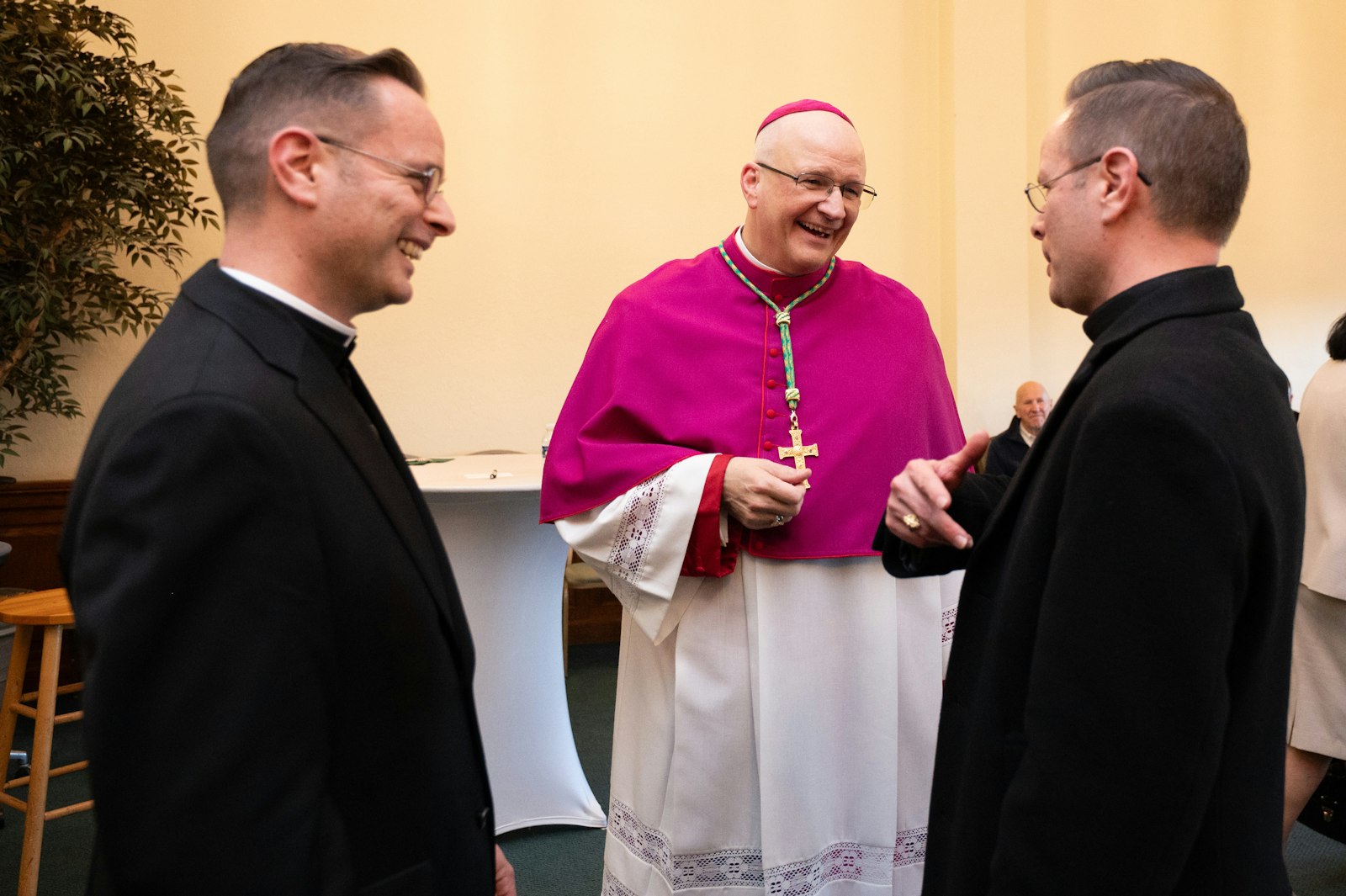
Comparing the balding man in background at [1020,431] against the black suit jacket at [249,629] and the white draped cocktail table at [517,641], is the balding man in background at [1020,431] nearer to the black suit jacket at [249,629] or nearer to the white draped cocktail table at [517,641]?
the white draped cocktail table at [517,641]

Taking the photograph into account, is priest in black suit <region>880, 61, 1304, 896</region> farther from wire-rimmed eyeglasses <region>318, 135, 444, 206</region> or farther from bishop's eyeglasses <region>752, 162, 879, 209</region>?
bishop's eyeglasses <region>752, 162, 879, 209</region>

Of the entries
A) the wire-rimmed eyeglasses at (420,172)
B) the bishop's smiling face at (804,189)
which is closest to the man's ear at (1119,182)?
the wire-rimmed eyeglasses at (420,172)

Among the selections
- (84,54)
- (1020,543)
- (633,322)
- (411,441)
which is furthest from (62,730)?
(1020,543)

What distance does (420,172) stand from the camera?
1.41 metres

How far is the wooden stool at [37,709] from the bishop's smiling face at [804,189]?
215 cm

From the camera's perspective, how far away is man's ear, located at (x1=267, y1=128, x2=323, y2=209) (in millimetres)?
1308

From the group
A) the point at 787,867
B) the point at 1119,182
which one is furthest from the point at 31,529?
the point at 1119,182

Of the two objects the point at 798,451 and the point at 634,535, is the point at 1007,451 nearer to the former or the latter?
the point at 798,451

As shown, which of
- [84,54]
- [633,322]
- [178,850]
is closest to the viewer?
[178,850]

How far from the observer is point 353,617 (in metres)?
1.21

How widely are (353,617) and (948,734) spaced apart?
87cm

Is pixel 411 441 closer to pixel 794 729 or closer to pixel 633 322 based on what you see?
pixel 633 322

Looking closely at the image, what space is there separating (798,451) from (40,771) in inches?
89.8

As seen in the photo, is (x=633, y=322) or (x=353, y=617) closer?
(x=353, y=617)
